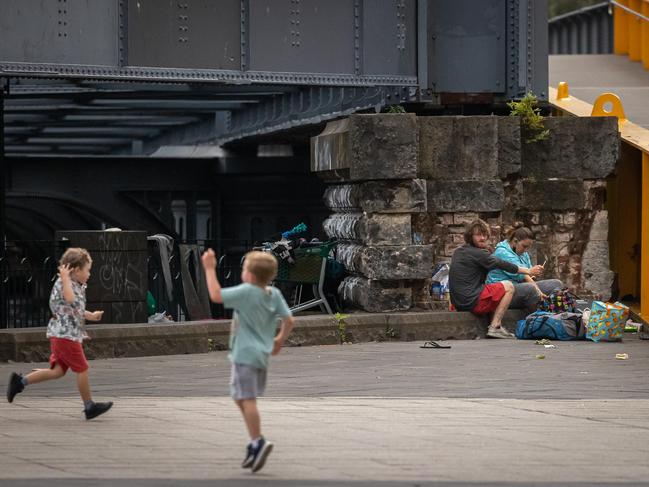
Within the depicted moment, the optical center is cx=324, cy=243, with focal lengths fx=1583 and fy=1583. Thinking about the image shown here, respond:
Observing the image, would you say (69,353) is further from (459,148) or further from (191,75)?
(191,75)

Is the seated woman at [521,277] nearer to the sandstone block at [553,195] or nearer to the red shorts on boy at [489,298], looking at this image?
the red shorts on boy at [489,298]

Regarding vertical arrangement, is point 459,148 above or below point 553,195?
above

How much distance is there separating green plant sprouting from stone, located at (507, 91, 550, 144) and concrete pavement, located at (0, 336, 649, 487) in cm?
379

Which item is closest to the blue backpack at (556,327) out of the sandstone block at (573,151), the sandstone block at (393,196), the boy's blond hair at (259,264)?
the sandstone block at (393,196)

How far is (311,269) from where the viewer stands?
1769cm

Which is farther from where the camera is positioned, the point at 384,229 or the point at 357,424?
the point at 384,229

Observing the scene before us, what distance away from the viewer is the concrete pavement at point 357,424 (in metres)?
7.97

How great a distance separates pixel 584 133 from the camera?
58.0 ft

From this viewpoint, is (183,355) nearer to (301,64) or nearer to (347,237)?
(347,237)

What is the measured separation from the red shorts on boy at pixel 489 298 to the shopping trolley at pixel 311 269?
180 cm

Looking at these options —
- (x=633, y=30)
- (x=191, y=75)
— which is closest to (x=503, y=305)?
(x=191, y=75)

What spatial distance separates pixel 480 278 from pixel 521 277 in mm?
663

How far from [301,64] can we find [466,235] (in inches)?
136

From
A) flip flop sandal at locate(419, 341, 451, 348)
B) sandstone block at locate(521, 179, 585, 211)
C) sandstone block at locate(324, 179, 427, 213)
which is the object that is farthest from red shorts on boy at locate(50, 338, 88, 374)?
sandstone block at locate(521, 179, 585, 211)
